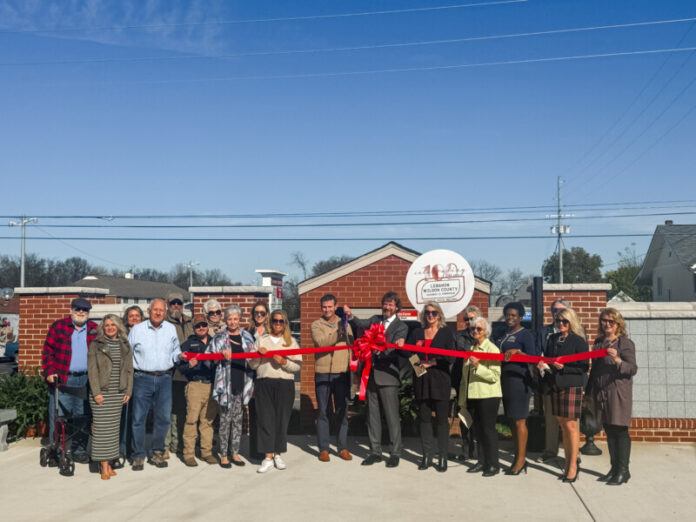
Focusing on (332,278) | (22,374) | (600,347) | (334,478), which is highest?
(332,278)

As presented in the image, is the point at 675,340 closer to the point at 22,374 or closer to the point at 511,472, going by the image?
the point at 511,472

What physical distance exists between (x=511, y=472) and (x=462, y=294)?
9.12ft

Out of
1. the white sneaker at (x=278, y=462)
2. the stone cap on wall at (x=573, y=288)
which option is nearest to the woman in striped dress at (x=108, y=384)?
the white sneaker at (x=278, y=462)

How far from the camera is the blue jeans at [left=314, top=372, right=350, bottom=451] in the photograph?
758cm

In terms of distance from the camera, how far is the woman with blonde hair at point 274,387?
23.5 ft

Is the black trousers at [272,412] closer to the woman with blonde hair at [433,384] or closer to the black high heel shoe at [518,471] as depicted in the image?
the woman with blonde hair at [433,384]

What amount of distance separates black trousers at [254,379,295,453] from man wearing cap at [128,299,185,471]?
0.96m

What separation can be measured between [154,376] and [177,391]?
517 millimetres

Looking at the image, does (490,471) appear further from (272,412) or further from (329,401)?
(272,412)

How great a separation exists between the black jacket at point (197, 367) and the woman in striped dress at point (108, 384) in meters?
0.61

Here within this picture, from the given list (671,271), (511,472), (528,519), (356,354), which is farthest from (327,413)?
(671,271)

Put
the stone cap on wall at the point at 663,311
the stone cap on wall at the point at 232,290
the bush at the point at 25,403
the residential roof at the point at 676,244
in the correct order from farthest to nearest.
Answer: the residential roof at the point at 676,244 < the stone cap on wall at the point at 232,290 < the bush at the point at 25,403 < the stone cap on wall at the point at 663,311

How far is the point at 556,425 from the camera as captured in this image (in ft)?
24.8

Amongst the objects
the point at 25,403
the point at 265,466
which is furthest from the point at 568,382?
Result: the point at 25,403
